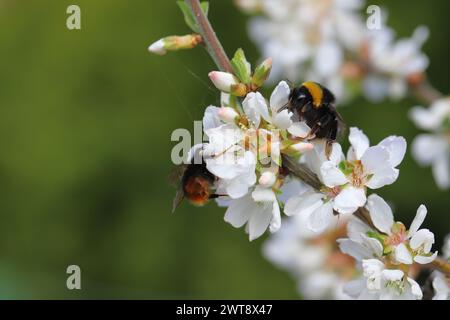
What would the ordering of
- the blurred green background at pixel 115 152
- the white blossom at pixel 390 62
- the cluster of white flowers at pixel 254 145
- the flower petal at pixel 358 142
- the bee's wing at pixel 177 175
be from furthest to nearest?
1. the blurred green background at pixel 115 152
2. the white blossom at pixel 390 62
3. the bee's wing at pixel 177 175
4. the flower petal at pixel 358 142
5. the cluster of white flowers at pixel 254 145

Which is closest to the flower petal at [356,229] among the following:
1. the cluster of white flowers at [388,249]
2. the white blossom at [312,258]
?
the cluster of white flowers at [388,249]

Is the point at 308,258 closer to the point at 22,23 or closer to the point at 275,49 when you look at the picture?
the point at 275,49

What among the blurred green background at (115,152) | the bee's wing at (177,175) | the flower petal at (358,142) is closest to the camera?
the flower petal at (358,142)

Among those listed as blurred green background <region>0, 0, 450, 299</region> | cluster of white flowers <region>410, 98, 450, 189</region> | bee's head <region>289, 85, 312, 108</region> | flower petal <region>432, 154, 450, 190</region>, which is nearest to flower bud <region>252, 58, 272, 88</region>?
bee's head <region>289, 85, 312, 108</region>

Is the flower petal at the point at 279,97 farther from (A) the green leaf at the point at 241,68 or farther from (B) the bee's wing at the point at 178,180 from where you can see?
(B) the bee's wing at the point at 178,180

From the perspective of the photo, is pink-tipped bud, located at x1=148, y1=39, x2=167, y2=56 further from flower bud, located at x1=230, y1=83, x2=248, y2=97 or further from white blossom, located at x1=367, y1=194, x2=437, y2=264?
white blossom, located at x1=367, y1=194, x2=437, y2=264

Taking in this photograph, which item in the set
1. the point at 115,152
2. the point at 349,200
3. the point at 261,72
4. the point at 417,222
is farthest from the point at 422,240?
the point at 115,152
